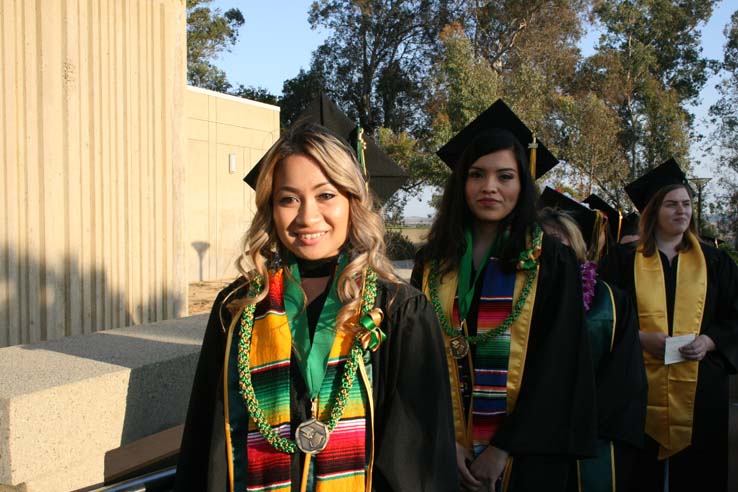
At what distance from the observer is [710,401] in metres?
4.09

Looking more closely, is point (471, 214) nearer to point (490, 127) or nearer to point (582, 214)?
point (490, 127)

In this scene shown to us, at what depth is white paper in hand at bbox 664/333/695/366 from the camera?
390 centimetres

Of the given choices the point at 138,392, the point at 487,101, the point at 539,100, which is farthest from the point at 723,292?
the point at 539,100

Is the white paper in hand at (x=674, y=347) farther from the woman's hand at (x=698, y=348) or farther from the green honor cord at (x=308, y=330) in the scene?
the green honor cord at (x=308, y=330)

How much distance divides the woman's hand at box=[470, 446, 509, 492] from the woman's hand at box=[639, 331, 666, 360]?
1873mm

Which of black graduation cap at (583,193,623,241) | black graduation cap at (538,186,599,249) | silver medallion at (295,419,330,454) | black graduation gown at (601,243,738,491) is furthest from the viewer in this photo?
black graduation cap at (583,193,623,241)

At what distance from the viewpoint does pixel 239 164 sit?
58.0 ft

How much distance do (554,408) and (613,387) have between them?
2.28ft

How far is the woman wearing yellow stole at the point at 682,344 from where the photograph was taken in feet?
13.1

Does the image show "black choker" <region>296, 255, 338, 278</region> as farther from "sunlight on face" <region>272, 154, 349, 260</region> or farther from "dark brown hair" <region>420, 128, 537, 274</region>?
"dark brown hair" <region>420, 128, 537, 274</region>

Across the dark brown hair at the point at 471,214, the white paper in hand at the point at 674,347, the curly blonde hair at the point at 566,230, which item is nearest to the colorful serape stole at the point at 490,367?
the dark brown hair at the point at 471,214

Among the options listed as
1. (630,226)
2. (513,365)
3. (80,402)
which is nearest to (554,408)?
(513,365)

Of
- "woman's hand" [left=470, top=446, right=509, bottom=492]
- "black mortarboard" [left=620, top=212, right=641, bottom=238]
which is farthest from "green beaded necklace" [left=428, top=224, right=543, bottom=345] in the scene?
"black mortarboard" [left=620, top=212, right=641, bottom=238]

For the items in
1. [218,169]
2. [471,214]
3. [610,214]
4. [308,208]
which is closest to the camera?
[308,208]
